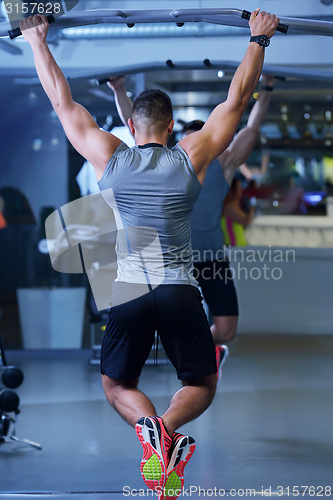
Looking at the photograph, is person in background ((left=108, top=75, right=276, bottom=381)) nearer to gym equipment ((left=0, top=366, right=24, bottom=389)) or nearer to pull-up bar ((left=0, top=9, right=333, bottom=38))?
pull-up bar ((left=0, top=9, right=333, bottom=38))

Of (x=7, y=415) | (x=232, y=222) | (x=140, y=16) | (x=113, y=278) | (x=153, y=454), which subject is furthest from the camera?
(x=232, y=222)

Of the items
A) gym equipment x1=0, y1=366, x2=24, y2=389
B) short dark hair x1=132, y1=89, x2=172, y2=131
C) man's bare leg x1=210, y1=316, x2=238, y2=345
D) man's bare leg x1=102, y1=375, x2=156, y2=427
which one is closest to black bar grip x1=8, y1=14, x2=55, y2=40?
short dark hair x1=132, y1=89, x2=172, y2=131

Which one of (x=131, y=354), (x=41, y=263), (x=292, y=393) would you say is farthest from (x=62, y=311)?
(x=131, y=354)

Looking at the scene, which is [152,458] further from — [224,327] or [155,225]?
[224,327]

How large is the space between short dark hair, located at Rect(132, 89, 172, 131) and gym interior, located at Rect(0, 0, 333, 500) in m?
0.48

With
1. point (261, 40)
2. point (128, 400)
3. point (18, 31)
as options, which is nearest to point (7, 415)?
point (128, 400)

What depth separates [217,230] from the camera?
3084mm

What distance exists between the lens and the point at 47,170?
494cm

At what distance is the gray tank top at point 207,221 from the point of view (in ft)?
A: 9.90

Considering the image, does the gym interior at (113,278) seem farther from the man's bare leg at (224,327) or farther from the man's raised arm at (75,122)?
the man's bare leg at (224,327)

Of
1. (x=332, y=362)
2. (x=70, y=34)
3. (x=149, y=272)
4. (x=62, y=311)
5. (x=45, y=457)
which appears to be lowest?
(x=332, y=362)

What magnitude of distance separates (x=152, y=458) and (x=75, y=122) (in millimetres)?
1103

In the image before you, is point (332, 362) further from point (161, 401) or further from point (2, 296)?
point (2, 296)

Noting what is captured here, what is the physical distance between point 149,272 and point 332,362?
3.24 meters
